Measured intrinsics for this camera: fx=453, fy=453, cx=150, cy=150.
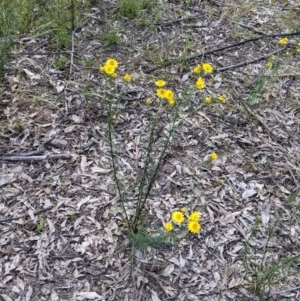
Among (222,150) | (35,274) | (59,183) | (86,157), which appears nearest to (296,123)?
(222,150)

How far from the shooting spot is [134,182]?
2.73m

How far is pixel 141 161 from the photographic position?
9.37 ft

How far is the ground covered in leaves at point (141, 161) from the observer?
92.9 inches

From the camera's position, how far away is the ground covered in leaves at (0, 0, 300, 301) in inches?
92.9

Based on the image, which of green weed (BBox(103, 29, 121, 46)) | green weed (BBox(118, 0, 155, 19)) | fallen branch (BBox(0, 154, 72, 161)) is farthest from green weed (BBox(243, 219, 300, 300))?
green weed (BBox(118, 0, 155, 19))

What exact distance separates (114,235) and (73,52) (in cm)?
161

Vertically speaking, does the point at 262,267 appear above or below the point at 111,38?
below

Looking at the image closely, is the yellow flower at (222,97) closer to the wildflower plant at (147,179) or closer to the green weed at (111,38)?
the wildflower plant at (147,179)

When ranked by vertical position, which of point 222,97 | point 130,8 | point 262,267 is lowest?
point 262,267

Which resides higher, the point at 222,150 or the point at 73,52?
the point at 73,52

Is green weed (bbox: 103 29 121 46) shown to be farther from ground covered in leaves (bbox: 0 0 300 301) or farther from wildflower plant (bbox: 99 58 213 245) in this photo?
wildflower plant (bbox: 99 58 213 245)

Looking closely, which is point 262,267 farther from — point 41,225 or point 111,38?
point 111,38

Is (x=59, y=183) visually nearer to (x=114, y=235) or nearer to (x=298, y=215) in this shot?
(x=114, y=235)

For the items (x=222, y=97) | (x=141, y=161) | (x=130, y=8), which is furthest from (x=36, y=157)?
(x=130, y=8)
